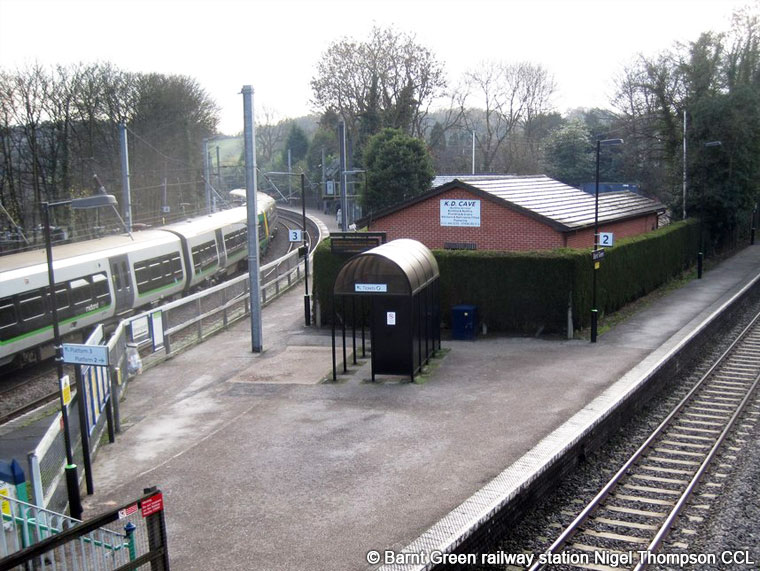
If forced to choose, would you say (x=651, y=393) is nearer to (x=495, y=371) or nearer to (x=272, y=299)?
(x=495, y=371)

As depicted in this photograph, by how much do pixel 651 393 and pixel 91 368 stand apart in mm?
10360

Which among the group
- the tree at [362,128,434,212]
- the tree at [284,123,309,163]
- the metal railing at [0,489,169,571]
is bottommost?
the metal railing at [0,489,169,571]

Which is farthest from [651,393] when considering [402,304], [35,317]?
[35,317]

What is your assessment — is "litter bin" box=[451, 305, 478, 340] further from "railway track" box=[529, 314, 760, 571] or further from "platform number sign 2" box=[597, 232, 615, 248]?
"railway track" box=[529, 314, 760, 571]

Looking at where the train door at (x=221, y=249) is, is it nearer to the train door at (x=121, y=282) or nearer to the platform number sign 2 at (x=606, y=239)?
the train door at (x=121, y=282)

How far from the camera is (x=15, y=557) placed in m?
5.46

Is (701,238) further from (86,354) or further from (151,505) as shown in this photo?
(151,505)

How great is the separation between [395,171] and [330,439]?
28.6 meters

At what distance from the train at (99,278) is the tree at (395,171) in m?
10.4

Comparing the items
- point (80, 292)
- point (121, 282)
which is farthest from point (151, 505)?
point (121, 282)

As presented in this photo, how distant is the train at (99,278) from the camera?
694 inches

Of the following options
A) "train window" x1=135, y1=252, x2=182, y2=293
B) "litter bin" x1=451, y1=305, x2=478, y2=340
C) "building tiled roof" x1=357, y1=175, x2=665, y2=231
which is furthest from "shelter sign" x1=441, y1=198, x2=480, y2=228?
"train window" x1=135, y1=252, x2=182, y2=293

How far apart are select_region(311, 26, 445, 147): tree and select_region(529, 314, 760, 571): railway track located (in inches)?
1370

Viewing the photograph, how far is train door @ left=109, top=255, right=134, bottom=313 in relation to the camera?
862 inches
